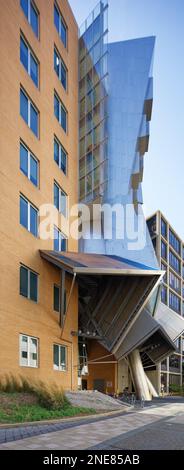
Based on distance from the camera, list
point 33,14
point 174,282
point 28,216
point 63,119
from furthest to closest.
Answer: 1. point 174,282
2. point 63,119
3. point 33,14
4. point 28,216

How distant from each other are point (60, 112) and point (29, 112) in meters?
6.20

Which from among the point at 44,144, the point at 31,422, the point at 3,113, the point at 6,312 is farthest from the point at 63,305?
the point at 31,422

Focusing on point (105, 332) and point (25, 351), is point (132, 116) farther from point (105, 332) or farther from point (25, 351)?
point (25, 351)

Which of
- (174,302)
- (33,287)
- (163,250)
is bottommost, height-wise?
(174,302)

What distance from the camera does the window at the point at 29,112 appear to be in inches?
1016

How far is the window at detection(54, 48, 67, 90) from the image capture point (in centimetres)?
3219

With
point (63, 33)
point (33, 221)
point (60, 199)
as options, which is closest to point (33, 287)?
point (33, 221)

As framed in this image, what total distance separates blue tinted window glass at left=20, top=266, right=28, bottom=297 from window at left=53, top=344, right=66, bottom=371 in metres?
4.98

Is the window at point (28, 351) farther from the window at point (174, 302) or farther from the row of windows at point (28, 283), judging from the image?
the window at point (174, 302)

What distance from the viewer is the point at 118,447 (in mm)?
11664

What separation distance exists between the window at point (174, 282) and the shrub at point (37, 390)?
68182mm

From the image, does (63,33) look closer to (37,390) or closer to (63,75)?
(63,75)

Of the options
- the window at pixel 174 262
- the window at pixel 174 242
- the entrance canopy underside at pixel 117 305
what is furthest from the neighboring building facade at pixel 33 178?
the window at pixel 174 242

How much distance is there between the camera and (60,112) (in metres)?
32.6
